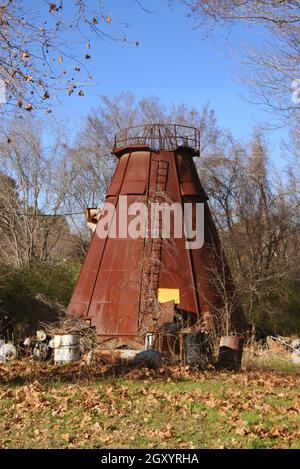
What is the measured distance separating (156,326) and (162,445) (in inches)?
329

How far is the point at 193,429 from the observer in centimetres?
709

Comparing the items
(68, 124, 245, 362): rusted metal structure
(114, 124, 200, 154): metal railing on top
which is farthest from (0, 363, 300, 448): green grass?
(114, 124, 200, 154): metal railing on top

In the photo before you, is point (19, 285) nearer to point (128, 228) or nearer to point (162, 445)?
point (128, 228)

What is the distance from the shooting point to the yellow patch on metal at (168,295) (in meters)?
17.5

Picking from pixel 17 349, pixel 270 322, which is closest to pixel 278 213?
pixel 270 322

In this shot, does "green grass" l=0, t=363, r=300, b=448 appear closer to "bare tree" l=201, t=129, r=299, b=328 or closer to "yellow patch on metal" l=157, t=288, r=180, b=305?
"yellow patch on metal" l=157, t=288, r=180, b=305

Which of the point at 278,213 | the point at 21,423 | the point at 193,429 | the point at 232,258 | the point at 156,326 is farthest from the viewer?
the point at 278,213
